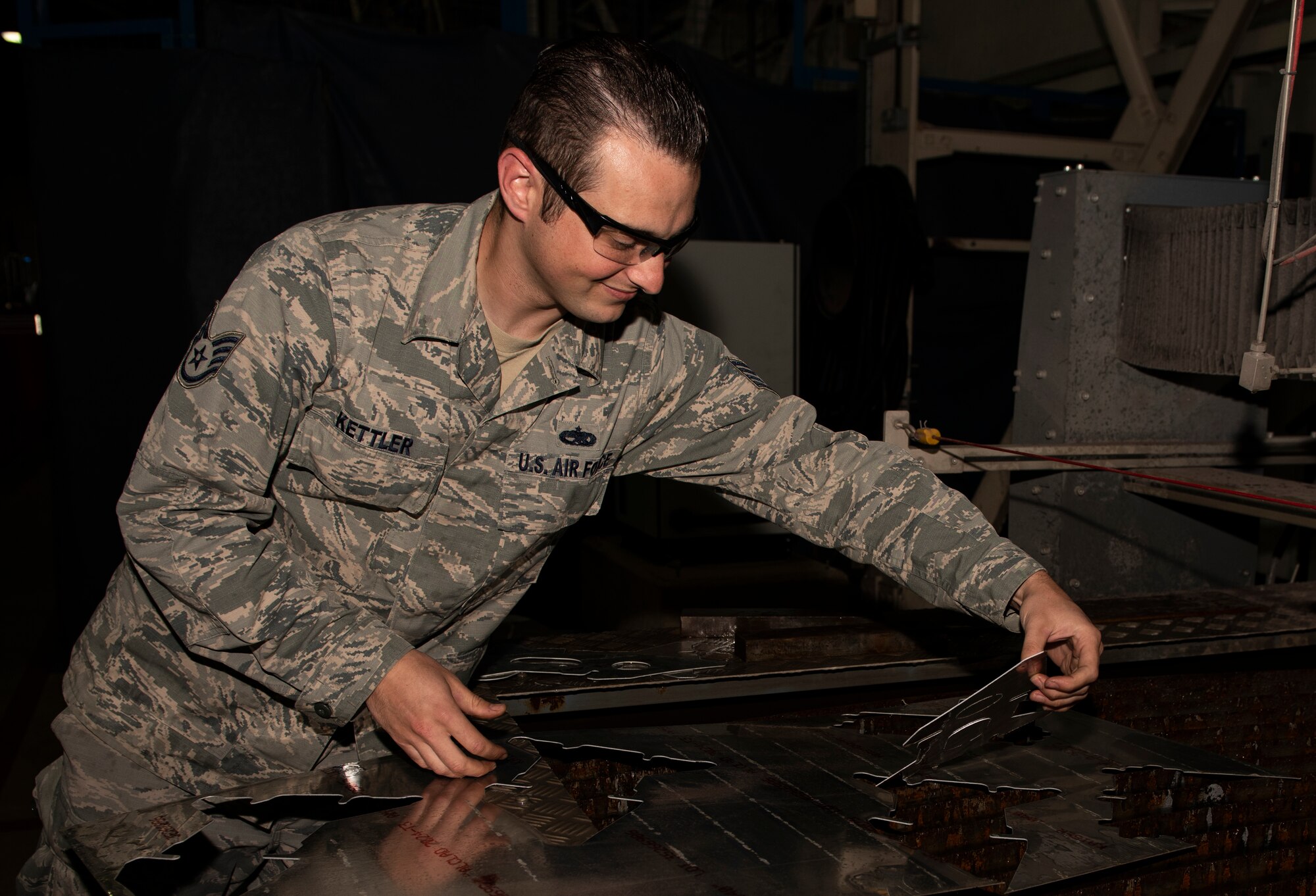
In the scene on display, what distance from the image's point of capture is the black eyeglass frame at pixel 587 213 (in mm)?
1040

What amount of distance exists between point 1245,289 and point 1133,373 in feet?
1.10

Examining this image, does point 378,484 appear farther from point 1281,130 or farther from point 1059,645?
point 1281,130

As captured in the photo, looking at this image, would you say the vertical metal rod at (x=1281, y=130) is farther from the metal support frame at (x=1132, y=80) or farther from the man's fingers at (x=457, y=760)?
the metal support frame at (x=1132, y=80)

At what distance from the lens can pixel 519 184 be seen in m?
1.11

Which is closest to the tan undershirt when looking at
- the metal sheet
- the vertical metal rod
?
the vertical metal rod

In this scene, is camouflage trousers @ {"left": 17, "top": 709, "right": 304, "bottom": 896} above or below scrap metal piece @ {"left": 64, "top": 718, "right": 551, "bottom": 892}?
below

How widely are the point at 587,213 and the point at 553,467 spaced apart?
0.38 metres

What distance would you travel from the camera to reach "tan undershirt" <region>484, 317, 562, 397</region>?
127 cm

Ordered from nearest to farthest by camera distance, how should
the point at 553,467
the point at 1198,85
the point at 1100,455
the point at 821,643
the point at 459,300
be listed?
1. the point at 459,300
2. the point at 553,467
3. the point at 821,643
4. the point at 1100,455
5. the point at 1198,85

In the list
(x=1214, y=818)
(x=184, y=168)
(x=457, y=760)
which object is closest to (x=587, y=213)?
(x=457, y=760)

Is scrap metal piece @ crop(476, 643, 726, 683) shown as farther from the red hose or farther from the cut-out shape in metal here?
the red hose

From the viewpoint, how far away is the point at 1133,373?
217 cm

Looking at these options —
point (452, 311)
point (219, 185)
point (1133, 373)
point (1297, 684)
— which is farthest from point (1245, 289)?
point (219, 185)

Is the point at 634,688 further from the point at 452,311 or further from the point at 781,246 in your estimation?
the point at 781,246
